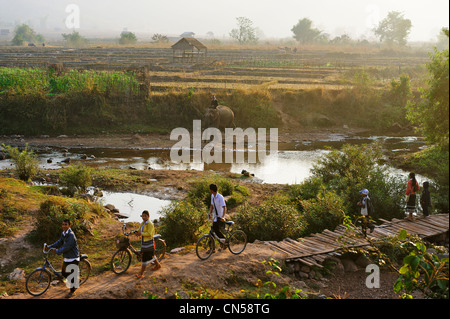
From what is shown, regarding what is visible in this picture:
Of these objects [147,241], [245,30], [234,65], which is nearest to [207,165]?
[147,241]

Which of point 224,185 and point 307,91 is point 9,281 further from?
point 307,91

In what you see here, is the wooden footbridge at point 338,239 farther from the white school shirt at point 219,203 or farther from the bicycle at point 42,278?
the bicycle at point 42,278

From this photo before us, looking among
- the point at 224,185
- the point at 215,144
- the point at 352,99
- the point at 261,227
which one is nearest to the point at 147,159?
the point at 215,144

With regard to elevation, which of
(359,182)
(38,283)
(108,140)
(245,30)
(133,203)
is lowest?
(133,203)

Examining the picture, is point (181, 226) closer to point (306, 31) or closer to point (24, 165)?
point (24, 165)

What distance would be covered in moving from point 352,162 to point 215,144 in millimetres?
10838

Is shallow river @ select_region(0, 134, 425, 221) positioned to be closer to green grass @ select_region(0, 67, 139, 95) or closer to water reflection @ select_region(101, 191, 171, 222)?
water reflection @ select_region(101, 191, 171, 222)

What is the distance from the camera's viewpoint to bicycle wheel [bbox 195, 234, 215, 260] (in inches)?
329

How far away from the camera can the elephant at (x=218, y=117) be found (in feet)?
80.7

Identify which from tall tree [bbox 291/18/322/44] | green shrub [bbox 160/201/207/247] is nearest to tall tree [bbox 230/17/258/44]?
tall tree [bbox 291/18/322/44]

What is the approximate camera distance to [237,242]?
8898mm

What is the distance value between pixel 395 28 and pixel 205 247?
88669mm

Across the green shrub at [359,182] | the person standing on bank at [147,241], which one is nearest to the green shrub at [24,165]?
the person standing on bank at [147,241]
